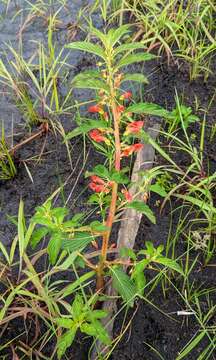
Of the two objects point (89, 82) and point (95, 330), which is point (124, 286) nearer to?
point (95, 330)

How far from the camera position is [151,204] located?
75.9 inches

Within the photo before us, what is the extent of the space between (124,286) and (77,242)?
0.20 m

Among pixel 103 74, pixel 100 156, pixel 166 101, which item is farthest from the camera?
pixel 166 101

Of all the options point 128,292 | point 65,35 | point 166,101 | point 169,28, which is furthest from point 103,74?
point 65,35

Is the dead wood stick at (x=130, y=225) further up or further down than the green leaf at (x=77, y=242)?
further down

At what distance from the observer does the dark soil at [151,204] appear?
1.55 meters

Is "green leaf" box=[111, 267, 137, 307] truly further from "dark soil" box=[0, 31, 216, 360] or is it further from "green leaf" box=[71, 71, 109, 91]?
"green leaf" box=[71, 71, 109, 91]

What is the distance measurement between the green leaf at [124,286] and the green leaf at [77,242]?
6.1 inches

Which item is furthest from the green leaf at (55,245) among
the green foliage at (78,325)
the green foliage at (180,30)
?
the green foliage at (180,30)

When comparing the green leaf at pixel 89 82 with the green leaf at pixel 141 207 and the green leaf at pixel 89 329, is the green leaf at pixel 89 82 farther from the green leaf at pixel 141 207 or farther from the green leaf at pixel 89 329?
the green leaf at pixel 89 329

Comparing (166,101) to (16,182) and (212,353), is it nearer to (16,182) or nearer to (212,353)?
(16,182)

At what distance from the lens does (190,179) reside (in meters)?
1.94

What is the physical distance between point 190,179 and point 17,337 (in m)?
0.94

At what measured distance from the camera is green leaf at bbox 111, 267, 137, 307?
1.32 meters
